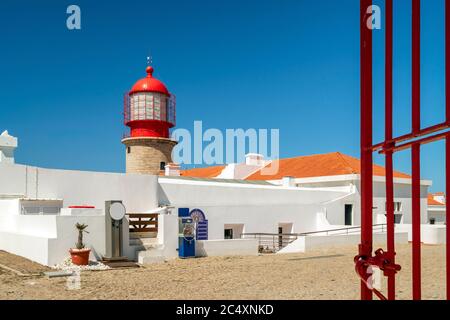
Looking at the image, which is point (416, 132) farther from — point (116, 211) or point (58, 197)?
point (58, 197)

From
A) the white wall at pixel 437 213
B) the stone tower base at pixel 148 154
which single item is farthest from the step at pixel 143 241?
the white wall at pixel 437 213

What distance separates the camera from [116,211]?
1523 centimetres

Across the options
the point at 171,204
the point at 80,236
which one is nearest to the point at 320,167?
the point at 171,204

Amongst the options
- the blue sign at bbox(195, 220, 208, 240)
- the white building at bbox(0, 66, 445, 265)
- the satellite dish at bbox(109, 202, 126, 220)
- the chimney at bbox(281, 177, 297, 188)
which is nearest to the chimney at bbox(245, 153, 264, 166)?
the white building at bbox(0, 66, 445, 265)

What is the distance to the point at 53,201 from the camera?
17812mm

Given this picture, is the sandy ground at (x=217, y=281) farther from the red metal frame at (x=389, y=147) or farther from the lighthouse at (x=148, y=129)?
the lighthouse at (x=148, y=129)

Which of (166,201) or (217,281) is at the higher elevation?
(166,201)

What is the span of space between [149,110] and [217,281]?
19.2m

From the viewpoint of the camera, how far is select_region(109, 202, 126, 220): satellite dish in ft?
49.6

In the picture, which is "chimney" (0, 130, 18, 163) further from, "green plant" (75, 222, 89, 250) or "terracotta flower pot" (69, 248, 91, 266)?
"terracotta flower pot" (69, 248, 91, 266)

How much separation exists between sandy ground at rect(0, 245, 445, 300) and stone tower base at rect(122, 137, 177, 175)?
1355 cm

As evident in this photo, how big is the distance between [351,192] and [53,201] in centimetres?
1800
